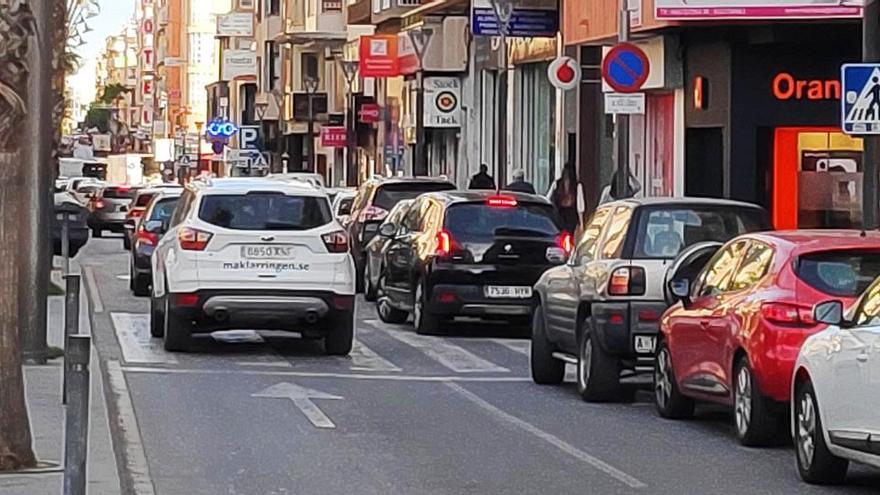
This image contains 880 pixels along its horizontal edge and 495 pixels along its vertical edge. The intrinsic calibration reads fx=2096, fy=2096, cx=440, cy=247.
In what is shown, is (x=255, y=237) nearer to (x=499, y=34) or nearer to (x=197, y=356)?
(x=197, y=356)

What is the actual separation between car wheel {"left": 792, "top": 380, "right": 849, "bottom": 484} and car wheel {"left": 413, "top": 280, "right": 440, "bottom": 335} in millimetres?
11682

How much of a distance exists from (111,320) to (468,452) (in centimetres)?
1259

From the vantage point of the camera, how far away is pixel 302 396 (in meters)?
17.3

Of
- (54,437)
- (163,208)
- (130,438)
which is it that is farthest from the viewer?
(163,208)

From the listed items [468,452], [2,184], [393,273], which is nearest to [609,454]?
[468,452]

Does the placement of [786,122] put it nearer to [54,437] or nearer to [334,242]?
[334,242]

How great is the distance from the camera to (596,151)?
3925 cm

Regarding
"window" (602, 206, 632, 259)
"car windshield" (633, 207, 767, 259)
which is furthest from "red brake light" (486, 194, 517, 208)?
"car windshield" (633, 207, 767, 259)

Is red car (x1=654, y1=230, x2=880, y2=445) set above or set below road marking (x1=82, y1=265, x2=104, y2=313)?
above

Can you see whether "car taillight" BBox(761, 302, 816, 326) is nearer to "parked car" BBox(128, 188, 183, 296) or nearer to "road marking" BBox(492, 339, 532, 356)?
"road marking" BBox(492, 339, 532, 356)

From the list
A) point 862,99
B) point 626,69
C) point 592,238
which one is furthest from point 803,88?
point 592,238

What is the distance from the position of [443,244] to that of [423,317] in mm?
950

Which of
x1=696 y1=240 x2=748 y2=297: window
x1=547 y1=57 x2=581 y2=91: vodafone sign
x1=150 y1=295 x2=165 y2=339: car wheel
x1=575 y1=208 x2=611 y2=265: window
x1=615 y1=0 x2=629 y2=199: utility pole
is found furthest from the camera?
x1=547 y1=57 x2=581 y2=91: vodafone sign

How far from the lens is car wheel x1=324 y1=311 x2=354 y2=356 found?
2080 centimetres
